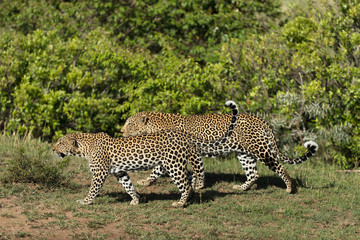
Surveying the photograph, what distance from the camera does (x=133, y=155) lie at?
30.5 ft

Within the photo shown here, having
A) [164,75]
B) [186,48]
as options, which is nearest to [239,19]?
[186,48]

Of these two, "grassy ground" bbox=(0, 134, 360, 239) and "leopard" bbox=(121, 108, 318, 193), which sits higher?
"leopard" bbox=(121, 108, 318, 193)

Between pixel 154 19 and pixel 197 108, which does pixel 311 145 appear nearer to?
pixel 197 108

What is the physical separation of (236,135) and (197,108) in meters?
3.05

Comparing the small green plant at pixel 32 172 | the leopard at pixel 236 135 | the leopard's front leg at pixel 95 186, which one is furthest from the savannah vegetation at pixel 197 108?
the leopard at pixel 236 135

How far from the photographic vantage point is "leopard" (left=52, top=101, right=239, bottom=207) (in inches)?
365

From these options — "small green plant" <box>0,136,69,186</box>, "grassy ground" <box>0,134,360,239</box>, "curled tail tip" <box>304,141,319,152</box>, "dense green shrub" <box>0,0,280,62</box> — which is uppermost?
"dense green shrub" <box>0,0,280,62</box>

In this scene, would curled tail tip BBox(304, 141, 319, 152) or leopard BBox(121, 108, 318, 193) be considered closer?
curled tail tip BBox(304, 141, 319, 152)

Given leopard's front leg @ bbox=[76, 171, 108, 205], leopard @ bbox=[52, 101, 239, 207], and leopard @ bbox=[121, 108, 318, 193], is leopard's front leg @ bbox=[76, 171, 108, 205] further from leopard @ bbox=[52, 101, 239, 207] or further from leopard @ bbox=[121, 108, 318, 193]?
leopard @ bbox=[121, 108, 318, 193]

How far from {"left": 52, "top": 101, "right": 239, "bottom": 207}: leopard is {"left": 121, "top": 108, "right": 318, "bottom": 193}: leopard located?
1.53 meters

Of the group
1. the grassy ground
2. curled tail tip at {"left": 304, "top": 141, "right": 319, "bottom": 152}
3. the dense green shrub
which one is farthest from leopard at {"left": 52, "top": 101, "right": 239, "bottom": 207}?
the dense green shrub

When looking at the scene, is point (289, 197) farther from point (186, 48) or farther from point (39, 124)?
point (186, 48)

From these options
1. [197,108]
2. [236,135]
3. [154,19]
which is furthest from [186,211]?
[154,19]

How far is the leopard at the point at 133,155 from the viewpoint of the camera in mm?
9273
